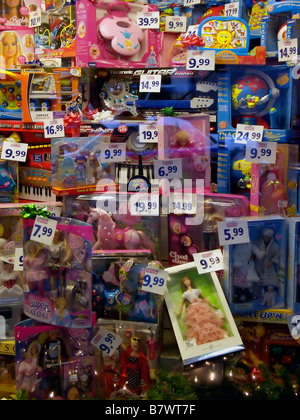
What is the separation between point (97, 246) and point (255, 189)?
826 mm

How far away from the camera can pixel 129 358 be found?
2.38 meters

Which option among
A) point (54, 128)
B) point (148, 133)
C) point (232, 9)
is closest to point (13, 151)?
point (54, 128)

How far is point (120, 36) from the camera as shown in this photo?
347 centimetres

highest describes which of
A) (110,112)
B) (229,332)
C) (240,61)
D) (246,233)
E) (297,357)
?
(240,61)

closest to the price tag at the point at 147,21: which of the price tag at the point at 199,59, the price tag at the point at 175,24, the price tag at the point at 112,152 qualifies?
the price tag at the point at 175,24

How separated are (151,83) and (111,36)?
0.52 metres

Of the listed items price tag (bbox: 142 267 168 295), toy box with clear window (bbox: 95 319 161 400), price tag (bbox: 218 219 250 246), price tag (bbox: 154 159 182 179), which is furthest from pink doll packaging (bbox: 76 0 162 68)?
toy box with clear window (bbox: 95 319 161 400)

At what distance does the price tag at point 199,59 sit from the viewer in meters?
3.00

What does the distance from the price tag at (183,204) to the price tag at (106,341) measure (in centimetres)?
75

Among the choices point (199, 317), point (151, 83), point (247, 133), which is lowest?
point (199, 317)

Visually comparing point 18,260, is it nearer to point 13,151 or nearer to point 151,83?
point 13,151
